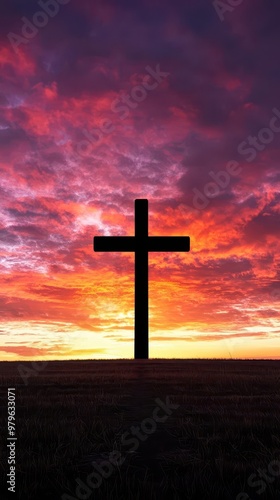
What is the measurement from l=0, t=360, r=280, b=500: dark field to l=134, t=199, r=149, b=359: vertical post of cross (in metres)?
6.88

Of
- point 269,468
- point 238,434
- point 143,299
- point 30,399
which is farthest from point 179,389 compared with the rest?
point 143,299

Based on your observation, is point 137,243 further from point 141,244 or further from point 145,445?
point 145,445

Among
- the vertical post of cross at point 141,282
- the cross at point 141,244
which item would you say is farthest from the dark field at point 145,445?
the cross at point 141,244

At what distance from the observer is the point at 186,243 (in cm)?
1568

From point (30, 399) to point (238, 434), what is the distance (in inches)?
131

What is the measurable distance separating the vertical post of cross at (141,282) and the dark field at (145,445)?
22.6ft

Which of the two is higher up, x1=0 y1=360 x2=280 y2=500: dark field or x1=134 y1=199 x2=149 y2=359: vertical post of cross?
x1=134 y1=199 x2=149 y2=359: vertical post of cross

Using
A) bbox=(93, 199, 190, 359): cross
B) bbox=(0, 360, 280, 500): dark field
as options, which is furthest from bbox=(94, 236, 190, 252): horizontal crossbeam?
bbox=(0, 360, 280, 500): dark field

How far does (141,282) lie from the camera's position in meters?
15.3

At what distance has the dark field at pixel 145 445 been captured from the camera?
3.76 m

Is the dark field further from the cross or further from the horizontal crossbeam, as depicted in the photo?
the horizontal crossbeam

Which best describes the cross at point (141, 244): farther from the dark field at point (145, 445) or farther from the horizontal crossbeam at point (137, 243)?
the dark field at point (145, 445)

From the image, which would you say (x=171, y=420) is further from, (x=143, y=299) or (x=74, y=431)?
(x=143, y=299)

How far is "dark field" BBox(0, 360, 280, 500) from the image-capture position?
3764mm
